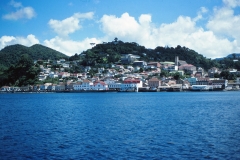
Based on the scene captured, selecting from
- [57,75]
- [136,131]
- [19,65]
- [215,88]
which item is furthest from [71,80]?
[136,131]

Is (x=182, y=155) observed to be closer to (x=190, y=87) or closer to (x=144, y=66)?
(x=190, y=87)

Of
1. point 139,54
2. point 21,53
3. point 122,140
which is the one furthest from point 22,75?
point 122,140

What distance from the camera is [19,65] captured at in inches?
4609

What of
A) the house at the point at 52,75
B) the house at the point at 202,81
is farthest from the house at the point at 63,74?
the house at the point at 202,81

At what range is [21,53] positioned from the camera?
16250cm

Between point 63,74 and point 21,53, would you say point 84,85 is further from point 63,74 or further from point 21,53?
point 21,53

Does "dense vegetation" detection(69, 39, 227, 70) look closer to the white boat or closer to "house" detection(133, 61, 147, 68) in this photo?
"house" detection(133, 61, 147, 68)

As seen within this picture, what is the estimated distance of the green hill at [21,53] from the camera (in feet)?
495

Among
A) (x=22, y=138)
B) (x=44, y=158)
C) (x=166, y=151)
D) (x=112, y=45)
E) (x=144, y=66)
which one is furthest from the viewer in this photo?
(x=112, y=45)

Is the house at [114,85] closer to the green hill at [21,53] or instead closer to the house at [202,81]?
the house at [202,81]

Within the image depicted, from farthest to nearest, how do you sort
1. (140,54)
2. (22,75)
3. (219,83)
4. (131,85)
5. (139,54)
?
(139,54) → (140,54) → (22,75) → (219,83) → (131,85)

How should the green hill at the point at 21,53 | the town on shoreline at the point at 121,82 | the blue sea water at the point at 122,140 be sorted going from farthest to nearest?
the green hill at the point at 21,53 → the town on shoreline at the point at 121,82 → the blue sea water at the point at 122,140

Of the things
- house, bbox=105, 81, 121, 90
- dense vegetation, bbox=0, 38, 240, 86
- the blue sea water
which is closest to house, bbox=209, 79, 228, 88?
dense vegetation, bbox=0, 38, 240, 86

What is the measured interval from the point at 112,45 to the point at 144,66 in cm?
4199
